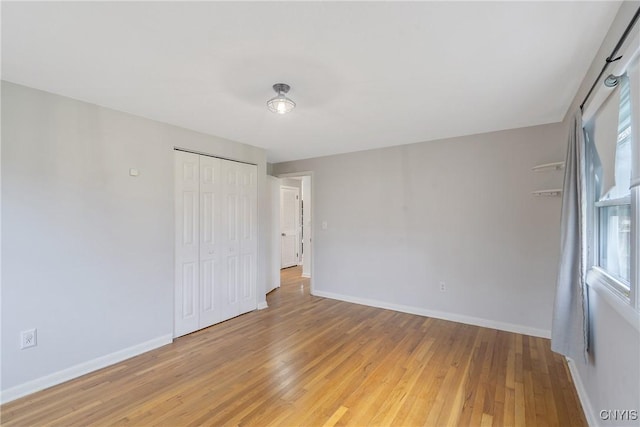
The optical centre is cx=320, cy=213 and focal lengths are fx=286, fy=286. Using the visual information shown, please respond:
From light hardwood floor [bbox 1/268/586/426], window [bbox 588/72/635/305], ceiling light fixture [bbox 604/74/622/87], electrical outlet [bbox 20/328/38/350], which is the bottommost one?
light hardwood floor [bbox 1/268/586/426]

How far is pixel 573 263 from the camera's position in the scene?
2.18m

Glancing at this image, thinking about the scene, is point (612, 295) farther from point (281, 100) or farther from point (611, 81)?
point (281, 100)

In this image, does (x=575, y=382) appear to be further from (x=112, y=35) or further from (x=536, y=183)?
(x=112, y=35)

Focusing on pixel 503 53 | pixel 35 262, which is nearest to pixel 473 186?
pixel 503 53

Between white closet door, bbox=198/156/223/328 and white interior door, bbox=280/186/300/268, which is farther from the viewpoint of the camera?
white interior door, bbox=280/186/300/268

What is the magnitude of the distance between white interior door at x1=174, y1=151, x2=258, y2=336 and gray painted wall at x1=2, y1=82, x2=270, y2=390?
0.15m

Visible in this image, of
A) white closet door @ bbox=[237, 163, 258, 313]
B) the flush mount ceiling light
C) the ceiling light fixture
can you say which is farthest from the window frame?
white closet door @ bbox=[237, 163, 258, 313]

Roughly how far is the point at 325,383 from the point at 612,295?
1.99 m

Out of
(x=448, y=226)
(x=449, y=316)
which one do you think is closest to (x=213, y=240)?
(x=448, y=226)

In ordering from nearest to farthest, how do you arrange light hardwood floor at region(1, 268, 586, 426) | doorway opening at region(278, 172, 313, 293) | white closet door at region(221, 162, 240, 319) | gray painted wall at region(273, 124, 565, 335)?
light hardwood floor at region(1, 268, 586, 426)
gray painted wall at region(273, 124, 565, 335)
white closet door at region(221, 162, 240, 319)
doorway opening at region(278, 172, 313, 293)

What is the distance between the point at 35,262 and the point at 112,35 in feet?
6.18

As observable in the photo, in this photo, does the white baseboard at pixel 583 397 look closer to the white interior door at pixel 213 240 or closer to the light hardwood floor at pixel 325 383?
the light hardwood floor at pixel 325 383

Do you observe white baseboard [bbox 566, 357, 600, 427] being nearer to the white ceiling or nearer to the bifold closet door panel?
the white ceiling

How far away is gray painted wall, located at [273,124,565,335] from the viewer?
3.28 metres
